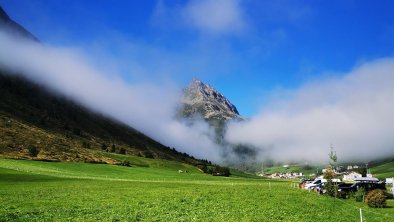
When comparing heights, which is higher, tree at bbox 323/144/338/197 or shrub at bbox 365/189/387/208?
tree at bbox 323/144/338/197

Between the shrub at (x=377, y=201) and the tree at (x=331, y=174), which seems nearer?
the shrub at (x=377, y=201)

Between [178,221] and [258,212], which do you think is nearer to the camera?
[178,221]

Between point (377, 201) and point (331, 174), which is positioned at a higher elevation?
point (331, 174)

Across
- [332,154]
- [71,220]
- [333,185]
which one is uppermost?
[332,154]

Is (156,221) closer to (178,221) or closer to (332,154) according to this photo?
(178,221)

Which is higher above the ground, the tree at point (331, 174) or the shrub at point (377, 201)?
the tree at point (331, 174)

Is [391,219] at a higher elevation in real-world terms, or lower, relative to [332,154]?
lower

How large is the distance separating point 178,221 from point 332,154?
1476 inches

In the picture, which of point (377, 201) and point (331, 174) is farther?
point (331, 174)

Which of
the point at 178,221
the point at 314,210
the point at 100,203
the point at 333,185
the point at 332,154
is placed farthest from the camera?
the point at 333,185

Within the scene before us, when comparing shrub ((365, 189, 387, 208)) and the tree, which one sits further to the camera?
Result: the tree

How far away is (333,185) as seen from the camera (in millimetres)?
68188

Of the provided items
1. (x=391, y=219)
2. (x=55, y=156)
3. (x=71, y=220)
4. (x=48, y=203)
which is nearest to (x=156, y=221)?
(x=71, y=220)

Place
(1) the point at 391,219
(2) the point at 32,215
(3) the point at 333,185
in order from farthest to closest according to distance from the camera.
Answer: (3) the point at 333,185
(1) the point at 391,219
(2) the point at 32,215
